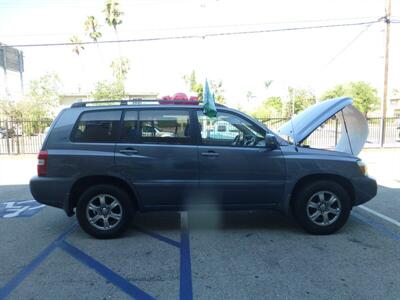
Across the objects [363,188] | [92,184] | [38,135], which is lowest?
[363,188]

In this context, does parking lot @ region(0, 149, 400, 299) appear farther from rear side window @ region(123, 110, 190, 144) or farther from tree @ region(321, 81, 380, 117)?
tree @ region(321, 81, 380, 117)

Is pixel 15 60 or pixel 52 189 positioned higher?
pixel 15 60

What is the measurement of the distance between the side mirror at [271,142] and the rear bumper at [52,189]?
9.09 feet

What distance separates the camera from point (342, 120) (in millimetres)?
6012

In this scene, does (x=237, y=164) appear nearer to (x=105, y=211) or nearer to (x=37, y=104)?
(x=105, y=211)

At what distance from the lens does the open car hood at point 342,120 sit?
4.98 meters

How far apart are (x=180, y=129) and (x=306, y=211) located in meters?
2.13

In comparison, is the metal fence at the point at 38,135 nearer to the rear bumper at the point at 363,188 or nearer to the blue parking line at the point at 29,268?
the rear bumper at the point at 363,188

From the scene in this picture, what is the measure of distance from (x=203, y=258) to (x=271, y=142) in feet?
5.87

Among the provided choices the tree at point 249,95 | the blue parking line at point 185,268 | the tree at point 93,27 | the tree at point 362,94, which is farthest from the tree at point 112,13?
the tree at point 249,95

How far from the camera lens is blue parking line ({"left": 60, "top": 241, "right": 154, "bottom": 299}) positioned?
10.7ft

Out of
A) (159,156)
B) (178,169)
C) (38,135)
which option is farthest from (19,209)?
(38,135)

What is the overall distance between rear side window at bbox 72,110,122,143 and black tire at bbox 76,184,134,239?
673mm

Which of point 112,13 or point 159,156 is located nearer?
point 159,156
